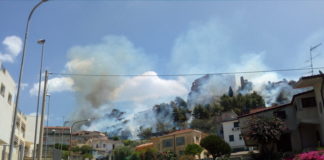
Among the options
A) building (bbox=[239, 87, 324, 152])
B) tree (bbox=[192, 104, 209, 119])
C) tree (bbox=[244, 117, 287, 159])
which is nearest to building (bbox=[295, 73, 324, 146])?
building (bbox=[239, 87, 324, 152])

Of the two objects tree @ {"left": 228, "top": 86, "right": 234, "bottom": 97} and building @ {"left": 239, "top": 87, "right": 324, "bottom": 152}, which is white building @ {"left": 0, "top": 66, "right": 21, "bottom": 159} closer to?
building @ {"left": 239, "top": 87, "right": 324, "bottom": 152}

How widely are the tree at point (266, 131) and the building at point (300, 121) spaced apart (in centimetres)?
162

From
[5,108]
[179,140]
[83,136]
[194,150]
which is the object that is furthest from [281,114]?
[83,136]

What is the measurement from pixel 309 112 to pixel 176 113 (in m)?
111

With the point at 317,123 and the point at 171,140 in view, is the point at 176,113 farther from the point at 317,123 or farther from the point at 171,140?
the point at 317,123

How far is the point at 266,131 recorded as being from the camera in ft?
111

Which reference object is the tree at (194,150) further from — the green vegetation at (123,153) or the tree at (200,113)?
the tree at (200,113)

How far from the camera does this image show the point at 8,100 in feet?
111

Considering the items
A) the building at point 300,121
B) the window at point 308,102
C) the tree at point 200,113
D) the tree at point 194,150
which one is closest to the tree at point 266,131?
the building at point 300,121

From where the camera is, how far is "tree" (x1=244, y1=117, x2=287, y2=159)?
33.8 m

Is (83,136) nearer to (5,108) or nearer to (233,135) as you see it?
(233,135)

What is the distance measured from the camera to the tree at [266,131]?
111ft

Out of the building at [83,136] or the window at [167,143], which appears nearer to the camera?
the window at [167,143]

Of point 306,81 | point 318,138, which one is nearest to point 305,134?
point 318,138
